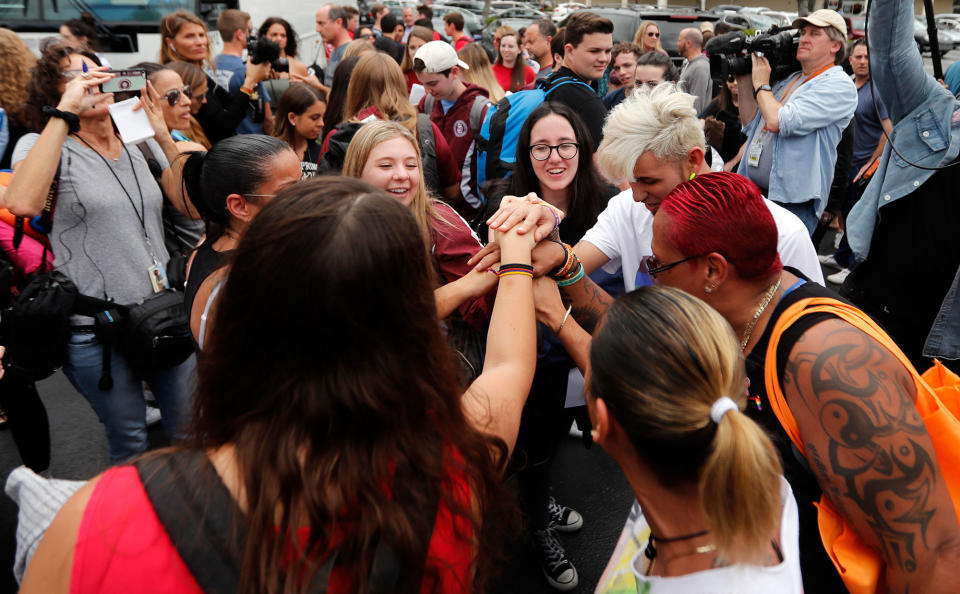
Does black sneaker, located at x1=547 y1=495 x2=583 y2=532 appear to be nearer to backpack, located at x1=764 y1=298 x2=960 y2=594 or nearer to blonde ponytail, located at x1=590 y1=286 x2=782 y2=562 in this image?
backpack, located at x1=764 y1=298 x2=960 y2=594

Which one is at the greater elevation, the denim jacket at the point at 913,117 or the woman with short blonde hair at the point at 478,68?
the woman with short blonde hair at the point at 478,68

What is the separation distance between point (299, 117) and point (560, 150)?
7.10 feet

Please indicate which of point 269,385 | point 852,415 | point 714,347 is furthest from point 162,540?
point 852,415

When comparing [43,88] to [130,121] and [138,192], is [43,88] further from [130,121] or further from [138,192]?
[138,192]

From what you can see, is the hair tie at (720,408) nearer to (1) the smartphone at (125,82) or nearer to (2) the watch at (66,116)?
(2) the watch at (66,116)

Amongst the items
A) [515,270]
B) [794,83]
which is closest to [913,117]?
[794,83]

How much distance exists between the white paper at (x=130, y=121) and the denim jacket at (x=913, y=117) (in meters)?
3.17

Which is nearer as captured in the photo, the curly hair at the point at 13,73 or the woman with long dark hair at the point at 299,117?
the curly hair at the point at 13,73

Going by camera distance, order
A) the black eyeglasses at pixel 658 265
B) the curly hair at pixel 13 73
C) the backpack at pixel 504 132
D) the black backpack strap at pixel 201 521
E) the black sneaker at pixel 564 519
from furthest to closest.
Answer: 1. the backpack at pixel 504 132
2. the curly hair at pixel 13 73
3. the black sneaker at pixel 564 519
4. the black eyeglasses at pixel 658 265
5. the black backpack strap at pixel 201 521

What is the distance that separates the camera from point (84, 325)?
8.79 ft

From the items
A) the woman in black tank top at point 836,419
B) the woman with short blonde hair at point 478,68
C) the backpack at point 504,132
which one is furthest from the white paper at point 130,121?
the woman with short blonde hair at point 478,68

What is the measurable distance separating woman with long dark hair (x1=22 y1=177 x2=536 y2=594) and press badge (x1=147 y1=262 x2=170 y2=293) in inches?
78.2

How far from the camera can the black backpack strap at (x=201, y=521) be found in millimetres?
918

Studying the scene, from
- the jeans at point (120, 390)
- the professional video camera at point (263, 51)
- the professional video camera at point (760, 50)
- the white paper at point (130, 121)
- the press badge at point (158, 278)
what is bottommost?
the jeans at point (120, 390)
